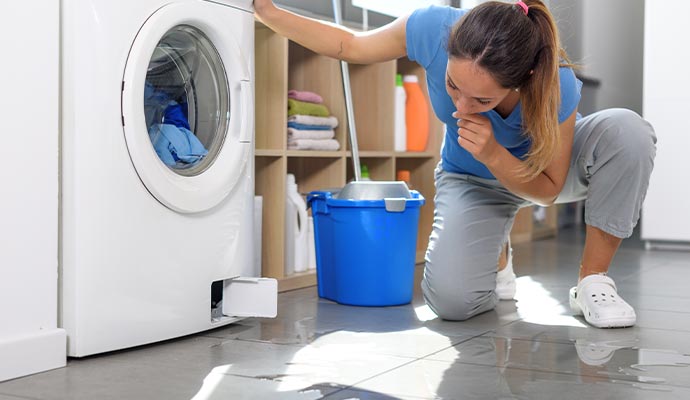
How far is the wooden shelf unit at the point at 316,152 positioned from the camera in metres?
2.58

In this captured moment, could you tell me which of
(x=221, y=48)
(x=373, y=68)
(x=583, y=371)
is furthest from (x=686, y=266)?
(x=221, y=48)

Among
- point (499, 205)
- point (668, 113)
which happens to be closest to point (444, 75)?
point (499, 205)

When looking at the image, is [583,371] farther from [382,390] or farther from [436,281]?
[436,281]

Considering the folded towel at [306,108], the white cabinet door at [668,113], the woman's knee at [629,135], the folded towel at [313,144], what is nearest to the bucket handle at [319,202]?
the folded towel at [313,144]

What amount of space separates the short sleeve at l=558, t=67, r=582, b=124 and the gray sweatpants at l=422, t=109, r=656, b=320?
8.3 inches

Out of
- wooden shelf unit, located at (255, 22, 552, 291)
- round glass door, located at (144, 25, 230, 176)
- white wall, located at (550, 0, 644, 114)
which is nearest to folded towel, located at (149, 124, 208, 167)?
round glass door, located at (144, 25, 230, 176)

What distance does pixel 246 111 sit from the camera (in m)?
2.03

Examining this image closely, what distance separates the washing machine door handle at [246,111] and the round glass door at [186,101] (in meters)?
0.04

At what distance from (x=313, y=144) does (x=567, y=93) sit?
98 cm

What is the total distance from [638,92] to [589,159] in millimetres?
4168

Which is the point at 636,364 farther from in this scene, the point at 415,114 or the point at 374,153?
the point at 415,114

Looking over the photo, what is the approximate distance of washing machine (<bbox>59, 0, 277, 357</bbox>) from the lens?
5.50 ft

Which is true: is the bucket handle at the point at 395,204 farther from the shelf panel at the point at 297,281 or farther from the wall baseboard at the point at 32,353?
the wall baseboard at the point at 32,353

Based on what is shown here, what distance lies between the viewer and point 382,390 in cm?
149
